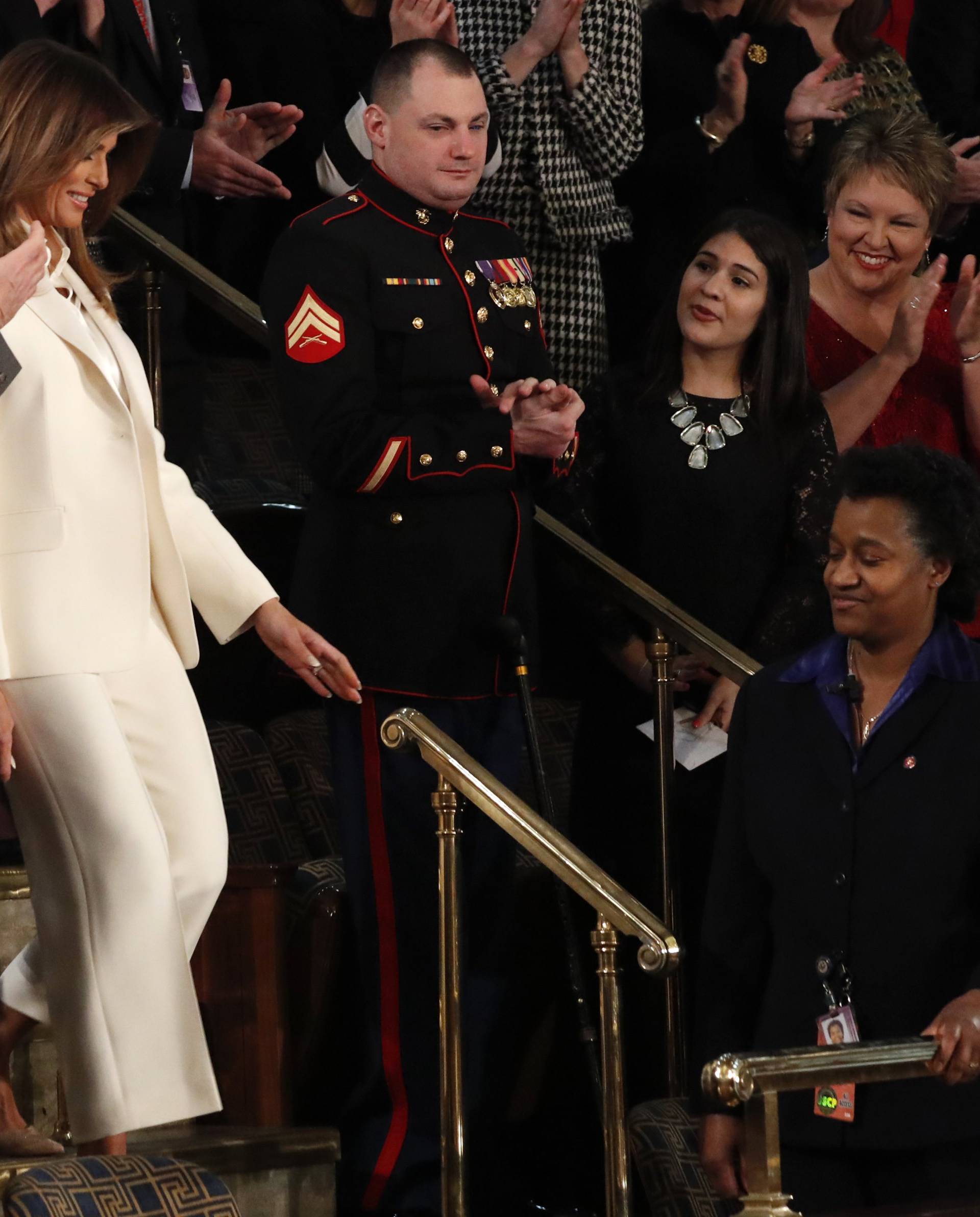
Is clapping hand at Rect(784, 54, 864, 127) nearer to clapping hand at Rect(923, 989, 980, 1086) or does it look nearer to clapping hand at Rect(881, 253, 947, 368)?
clapping hand at Rect(881, 253, 947, 368)

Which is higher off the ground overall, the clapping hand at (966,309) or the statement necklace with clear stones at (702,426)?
the clapping hand at (966,309)

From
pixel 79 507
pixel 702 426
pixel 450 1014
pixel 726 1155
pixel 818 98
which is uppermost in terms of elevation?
pixel 818 98

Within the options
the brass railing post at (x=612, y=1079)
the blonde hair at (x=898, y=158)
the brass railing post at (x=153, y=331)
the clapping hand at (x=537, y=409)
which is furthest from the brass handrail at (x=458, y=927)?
the blonde hair at (x=898, y=158)

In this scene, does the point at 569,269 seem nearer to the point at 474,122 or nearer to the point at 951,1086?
the point at 474,122

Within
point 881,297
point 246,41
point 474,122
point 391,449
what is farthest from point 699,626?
point 246,41

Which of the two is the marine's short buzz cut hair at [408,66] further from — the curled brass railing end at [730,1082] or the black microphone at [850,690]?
the curled brass railing end at [730,1082]

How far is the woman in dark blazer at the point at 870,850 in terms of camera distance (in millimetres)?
2607

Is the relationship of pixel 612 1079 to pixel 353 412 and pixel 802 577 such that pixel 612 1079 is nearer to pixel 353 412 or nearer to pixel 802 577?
pixel 353 412

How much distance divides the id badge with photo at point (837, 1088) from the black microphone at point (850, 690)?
1.41 ft

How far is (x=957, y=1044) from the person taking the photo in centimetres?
240

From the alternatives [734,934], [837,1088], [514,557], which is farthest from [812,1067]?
[514,557]

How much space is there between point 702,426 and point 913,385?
763 millimetres

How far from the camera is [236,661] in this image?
15.6 feet

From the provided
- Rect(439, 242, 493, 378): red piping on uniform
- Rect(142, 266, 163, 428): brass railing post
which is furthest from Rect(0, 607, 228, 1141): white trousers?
Rect(142, 266, 163, 428): brass railing post
